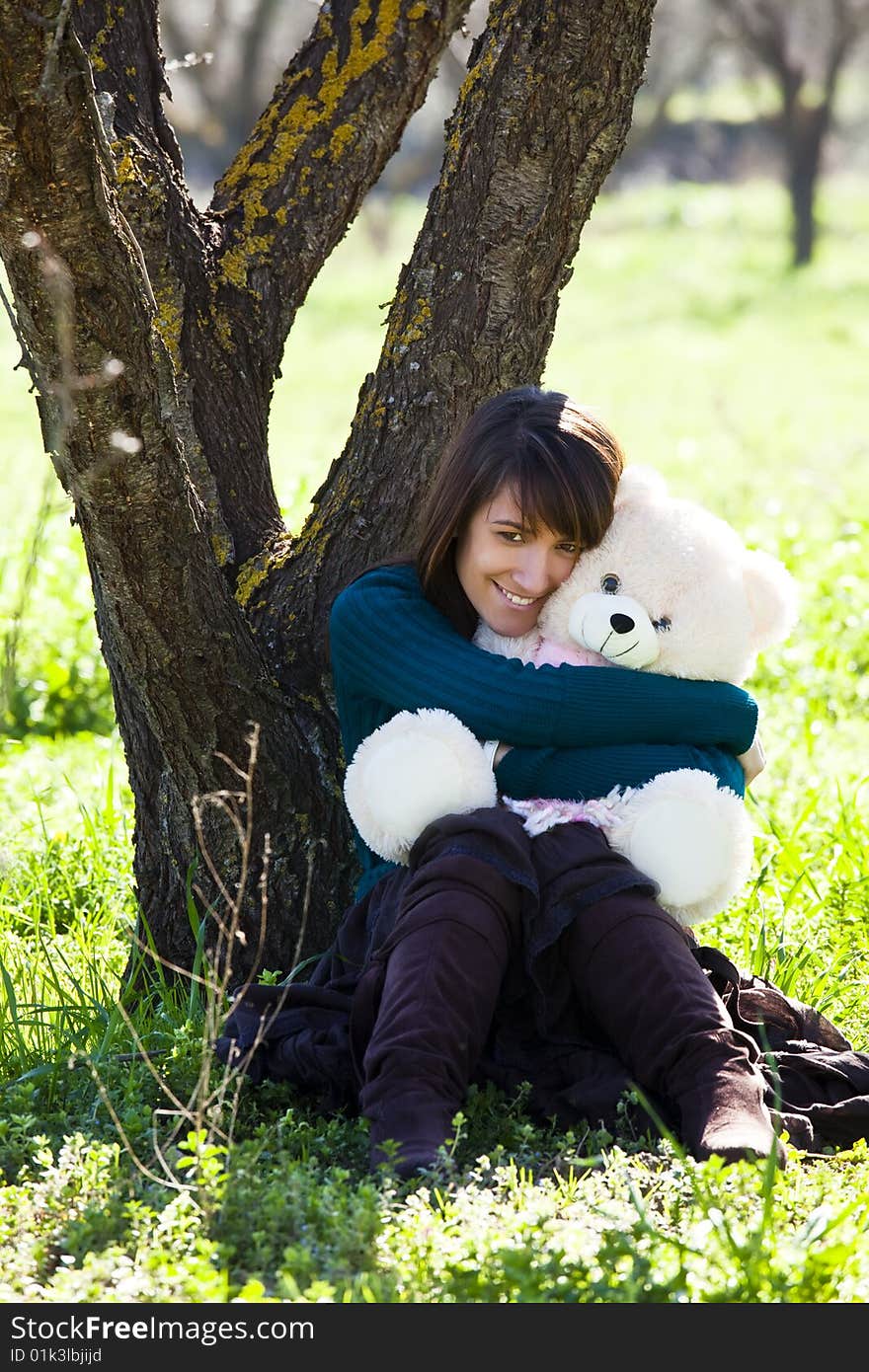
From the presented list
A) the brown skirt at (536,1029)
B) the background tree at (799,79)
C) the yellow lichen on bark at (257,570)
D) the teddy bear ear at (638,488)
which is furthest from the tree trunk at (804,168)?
the brown skirt at (536,1029)

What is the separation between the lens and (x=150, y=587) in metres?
3.18

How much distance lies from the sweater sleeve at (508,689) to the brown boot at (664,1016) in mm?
370

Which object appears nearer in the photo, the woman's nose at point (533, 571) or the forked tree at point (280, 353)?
the woman's nose at point (533, 571)

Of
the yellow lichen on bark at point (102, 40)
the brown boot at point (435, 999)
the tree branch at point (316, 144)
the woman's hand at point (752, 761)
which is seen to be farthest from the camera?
the tree branch at point (316, 144)

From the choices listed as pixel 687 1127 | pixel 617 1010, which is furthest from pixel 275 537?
pixel 687 1127

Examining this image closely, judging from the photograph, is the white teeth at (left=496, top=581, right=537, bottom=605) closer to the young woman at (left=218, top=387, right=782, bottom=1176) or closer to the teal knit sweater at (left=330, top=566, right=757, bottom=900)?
the young woman at (left=218, top=387, right=782, bottom=1176)

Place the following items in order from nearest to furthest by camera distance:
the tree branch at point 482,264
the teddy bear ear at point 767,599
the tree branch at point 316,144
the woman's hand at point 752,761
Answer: the teddy bear ear at point 767,599 < the woman's hand at point 752,761 < the tree branch at point 482,264 < the tree branch at point 316,144

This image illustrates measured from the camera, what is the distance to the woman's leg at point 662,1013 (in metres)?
2.71

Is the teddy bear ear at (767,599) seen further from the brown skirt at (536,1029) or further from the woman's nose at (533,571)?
the brown skirt at (536,1029)

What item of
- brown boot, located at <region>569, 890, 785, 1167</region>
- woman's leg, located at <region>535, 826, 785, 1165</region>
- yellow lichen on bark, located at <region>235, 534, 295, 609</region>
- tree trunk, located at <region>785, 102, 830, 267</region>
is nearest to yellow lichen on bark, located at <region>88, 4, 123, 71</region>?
yellow lichen on bark, located at <region>235, 534, 295, 609</region>

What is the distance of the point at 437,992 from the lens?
9.01 ft

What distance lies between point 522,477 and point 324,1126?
1.32 meters

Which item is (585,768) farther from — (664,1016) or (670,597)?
(664,1016)
